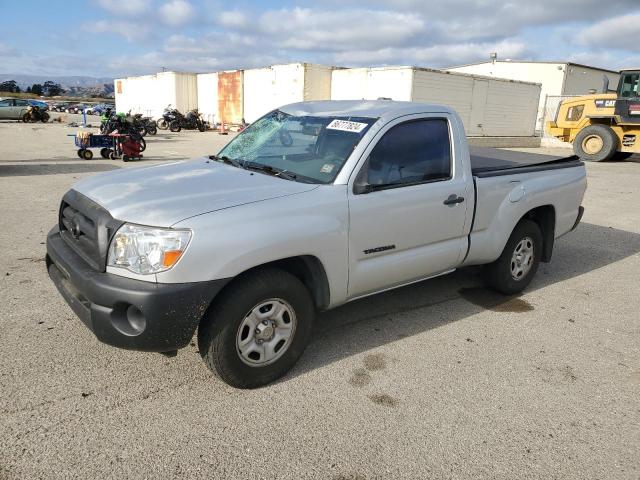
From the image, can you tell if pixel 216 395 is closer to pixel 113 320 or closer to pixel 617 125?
pixel 113 320

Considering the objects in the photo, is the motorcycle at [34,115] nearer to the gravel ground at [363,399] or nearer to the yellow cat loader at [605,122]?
the yellow cat loader at [605,122]

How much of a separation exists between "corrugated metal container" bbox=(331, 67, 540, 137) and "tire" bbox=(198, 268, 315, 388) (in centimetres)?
1874

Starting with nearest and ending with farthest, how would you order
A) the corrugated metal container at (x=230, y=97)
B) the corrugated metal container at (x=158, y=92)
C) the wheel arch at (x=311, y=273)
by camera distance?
the wheel arch at (x=311, y=273) → the corrugated metal container at (x=230, y=97) → the corrugated metal container at (x=158, y=92)

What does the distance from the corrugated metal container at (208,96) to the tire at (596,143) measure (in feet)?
74.9

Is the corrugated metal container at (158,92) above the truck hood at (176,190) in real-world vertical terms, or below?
above

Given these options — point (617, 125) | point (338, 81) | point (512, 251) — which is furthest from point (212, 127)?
point (512, 251)

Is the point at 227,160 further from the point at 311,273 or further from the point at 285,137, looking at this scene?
the point at 311,273

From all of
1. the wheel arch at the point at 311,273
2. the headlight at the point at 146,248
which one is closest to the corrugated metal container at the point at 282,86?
the wheel arch at the point at 311,273

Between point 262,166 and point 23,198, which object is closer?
point 262,166

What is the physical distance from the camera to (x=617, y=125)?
1753cm

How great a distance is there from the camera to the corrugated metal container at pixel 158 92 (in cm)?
3509

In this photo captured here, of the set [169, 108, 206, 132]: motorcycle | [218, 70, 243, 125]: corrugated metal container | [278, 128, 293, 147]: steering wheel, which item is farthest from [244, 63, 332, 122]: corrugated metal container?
[278, 128, 293, 147]: steering wheel

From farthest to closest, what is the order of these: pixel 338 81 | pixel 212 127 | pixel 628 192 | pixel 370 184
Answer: pixel 212 127, pixel 338 81, pixel 628 192, pixel 370 184

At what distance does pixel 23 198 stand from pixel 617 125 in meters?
18.4
